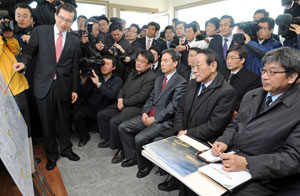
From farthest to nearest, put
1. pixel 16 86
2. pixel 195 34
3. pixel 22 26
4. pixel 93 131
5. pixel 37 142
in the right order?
1. pixel 195 34
2. pixel 93 131
3. pixel 37 142
4. pixel 22 26
5. pixel 16 86

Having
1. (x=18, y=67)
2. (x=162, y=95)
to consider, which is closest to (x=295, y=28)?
(x=162, y=95)

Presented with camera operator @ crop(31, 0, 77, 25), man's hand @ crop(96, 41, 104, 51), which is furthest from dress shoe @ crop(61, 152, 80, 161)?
camera operator @ crop(31, 0, 77, 25)

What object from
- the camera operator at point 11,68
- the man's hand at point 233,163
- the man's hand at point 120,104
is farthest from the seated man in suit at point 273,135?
the camera operator at point 11,68

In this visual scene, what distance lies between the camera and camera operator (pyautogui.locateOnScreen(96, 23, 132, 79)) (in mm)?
2922

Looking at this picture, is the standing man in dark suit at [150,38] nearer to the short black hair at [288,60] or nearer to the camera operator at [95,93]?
the camera operator at [95,93]

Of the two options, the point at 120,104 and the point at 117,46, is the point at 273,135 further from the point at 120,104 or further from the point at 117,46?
the point at 117,46

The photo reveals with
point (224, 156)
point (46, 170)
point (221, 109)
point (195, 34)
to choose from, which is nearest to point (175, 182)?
point (221, 109)

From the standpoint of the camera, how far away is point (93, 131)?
3.16 m

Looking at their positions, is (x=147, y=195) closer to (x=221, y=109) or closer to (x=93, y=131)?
(x=221, y=109)

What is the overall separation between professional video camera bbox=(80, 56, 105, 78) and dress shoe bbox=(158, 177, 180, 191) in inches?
63.7

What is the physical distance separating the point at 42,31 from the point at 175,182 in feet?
6.31

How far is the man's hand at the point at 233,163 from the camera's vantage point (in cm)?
105

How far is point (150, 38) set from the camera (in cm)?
391

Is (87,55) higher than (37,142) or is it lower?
higher
